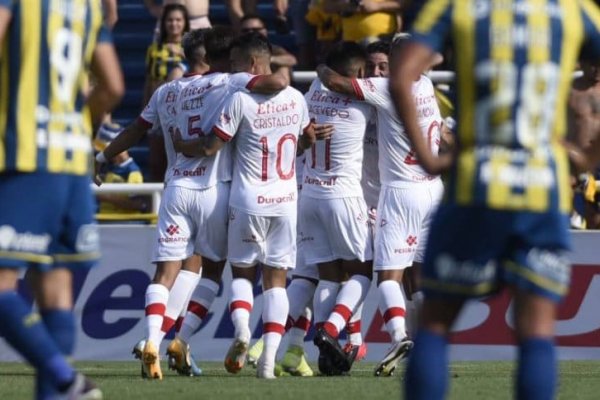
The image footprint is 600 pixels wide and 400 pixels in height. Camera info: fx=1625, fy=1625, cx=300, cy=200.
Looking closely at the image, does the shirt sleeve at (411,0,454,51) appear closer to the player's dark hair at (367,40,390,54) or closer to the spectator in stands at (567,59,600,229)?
the spectator in stands at (567,59,600,229)

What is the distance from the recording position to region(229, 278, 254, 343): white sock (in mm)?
9797

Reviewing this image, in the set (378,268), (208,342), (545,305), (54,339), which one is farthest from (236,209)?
(545,305)

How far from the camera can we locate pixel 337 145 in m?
10.9

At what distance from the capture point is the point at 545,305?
566 cm

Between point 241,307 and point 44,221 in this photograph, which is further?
point 241,307

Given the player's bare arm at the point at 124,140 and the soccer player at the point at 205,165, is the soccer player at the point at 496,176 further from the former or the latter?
the player's bare arm at the point at 124,140

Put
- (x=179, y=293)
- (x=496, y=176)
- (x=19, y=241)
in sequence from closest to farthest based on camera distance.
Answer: (x=496, y=176)
(x=19, y=241)
(x=179, y=293)

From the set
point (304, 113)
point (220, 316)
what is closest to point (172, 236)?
point (304, 113)

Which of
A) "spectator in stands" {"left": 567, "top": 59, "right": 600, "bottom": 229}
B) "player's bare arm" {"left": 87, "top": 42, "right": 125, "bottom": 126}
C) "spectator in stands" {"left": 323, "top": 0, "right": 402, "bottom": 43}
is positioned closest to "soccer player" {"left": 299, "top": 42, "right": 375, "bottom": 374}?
"spectator in stands" {"left": 567, "top": 59, "right": 600, "bottom": 229}

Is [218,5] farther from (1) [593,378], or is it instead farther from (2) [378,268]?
(1) [593,378]

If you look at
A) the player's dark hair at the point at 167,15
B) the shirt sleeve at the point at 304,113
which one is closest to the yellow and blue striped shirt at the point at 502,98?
the shirt sleeve at the point at 304,113

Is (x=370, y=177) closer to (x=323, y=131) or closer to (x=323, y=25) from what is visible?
(x=323, y=131)

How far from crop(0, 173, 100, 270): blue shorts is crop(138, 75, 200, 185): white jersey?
4.08 meters

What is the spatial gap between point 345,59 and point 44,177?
16.4 ft
